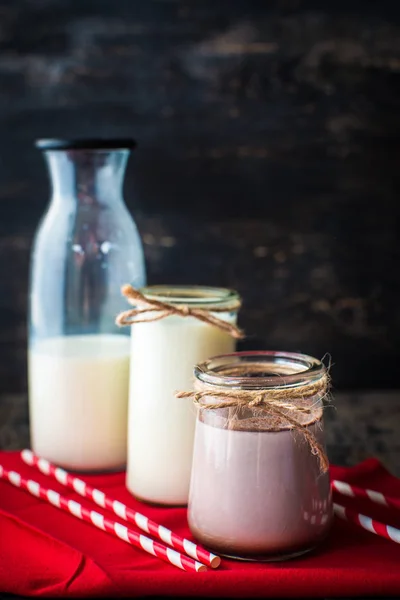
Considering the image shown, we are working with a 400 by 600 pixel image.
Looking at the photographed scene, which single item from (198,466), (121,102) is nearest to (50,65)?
(121,102)

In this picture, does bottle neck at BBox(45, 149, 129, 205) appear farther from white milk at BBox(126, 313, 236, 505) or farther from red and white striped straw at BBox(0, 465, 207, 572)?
red and white striped straw at BBox(0, 465, 207, 572)

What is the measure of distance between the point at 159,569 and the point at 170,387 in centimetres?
23

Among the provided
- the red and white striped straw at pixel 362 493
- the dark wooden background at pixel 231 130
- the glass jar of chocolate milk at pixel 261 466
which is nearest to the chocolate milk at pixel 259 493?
the glass jar of chocolate milk at pixel 261 466

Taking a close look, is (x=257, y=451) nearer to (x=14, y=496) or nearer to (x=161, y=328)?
(x=161, y=328)

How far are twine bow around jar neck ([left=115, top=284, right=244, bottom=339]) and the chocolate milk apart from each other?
0.55ft

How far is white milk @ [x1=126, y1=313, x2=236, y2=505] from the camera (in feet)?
3.15

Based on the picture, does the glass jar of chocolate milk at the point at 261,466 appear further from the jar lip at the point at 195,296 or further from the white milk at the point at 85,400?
the white milk at the point at 85,400

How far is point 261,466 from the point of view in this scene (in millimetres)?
785

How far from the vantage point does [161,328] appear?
0.96 m

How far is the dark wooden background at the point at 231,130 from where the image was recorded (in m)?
1.61

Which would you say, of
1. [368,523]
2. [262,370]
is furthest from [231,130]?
[368,523]

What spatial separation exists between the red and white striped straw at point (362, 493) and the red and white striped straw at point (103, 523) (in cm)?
25

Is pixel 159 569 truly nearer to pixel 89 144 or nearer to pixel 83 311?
pixel 83 311

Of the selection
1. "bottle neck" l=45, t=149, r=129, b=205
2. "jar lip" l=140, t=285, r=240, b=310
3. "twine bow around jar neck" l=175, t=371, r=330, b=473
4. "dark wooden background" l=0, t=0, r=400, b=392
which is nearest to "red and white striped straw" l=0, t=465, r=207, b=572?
"twine bow around jar neck" l=175, t=371, r=330, b=473
